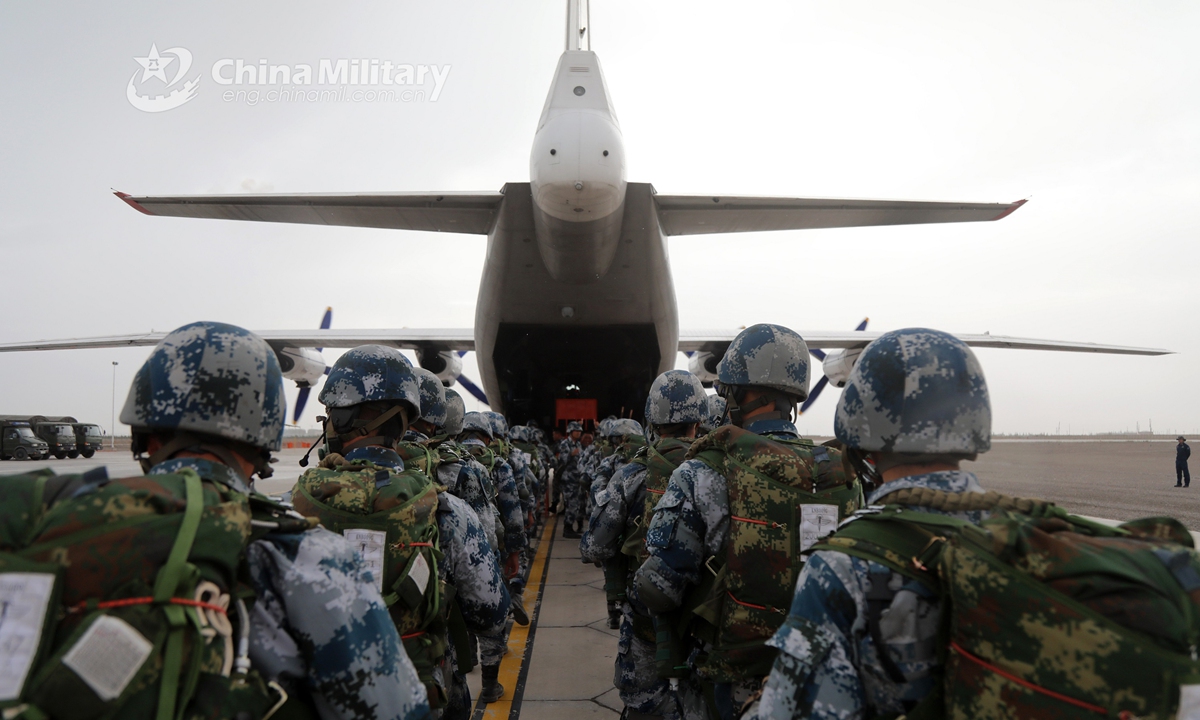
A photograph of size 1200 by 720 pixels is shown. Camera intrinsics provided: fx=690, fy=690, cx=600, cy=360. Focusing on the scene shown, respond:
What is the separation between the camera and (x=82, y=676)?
1050 millimetres

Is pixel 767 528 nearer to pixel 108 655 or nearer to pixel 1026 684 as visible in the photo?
pixel 1026 684

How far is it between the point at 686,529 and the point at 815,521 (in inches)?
22.5

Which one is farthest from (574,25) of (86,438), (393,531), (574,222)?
(86,438)

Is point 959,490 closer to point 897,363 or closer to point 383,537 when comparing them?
point 897,363

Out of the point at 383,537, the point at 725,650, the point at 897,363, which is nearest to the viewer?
the point at 897,363

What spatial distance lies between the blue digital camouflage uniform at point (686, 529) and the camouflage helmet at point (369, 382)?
1.22 metres

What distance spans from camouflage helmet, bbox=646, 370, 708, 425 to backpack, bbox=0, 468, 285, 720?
3415 mm

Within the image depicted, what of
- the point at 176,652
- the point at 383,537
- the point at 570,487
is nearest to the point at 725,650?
the point at 383,537

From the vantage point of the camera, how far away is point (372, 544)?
2.34 m

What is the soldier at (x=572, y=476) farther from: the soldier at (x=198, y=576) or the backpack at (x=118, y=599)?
the backpack at (x=118, y=599)

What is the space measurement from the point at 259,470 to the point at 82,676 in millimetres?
810

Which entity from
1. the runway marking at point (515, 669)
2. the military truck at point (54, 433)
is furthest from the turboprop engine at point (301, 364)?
the military truck at point (54, 433)

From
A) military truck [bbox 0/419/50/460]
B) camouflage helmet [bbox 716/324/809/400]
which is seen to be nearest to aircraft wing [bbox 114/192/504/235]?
camouflage helmet [bbox 716/324/809/400]

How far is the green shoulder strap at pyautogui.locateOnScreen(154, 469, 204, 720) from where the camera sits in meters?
1.11
